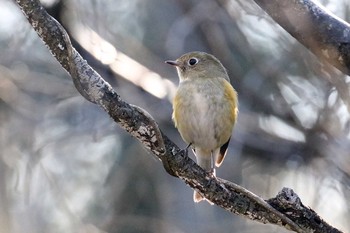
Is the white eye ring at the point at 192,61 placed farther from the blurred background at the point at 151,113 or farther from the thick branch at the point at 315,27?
the thick branch at the point at 315,27

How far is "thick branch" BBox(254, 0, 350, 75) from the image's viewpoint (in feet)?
7.30

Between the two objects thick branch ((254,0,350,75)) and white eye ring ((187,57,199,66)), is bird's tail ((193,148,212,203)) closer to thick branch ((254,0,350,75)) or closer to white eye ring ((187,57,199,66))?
white eye ring ((187,57,199,66))

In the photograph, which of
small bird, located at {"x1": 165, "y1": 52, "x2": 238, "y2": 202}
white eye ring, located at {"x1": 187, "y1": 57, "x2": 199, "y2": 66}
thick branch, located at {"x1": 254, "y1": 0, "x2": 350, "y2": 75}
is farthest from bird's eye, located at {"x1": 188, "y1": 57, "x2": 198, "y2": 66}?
thick branch, located at {"x1": 254, "y1": 0, "x2": 350, "y2": 75}

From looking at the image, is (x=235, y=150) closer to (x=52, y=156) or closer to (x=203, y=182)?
(x=52, y=156)

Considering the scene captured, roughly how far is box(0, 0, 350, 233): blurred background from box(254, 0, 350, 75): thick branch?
166cm

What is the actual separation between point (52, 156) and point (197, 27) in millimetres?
1456

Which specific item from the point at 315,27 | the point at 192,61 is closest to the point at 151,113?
the point at 192,61

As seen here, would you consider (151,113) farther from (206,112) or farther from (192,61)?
(206,112)

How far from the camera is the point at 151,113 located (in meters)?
4.75

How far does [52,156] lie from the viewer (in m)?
5.78

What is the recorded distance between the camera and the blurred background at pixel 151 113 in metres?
4.64

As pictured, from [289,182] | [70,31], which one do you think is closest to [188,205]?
[289,182]

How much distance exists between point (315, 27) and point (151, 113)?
2560 millimetres

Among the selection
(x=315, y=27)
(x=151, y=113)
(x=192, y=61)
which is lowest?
(x=151, y=113)
